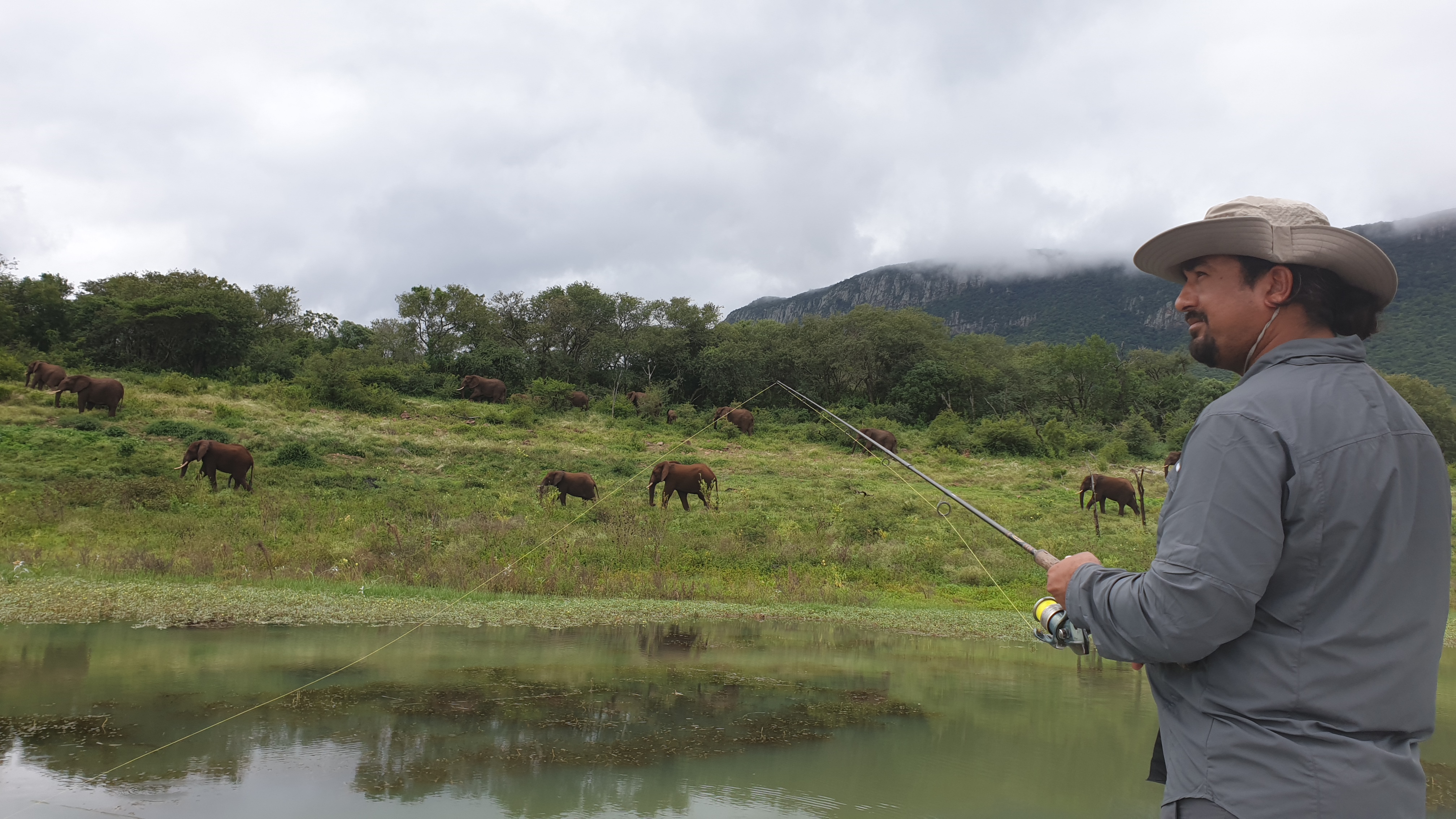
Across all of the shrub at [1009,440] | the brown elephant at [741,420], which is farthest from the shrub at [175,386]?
the shrub at [1009,440]

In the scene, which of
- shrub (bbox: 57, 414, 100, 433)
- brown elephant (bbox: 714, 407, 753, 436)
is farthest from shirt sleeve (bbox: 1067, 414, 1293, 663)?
brown elephant (bbox: 714, 407, 753, 436)

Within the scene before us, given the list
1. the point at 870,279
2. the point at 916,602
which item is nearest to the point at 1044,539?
the point at 916,602

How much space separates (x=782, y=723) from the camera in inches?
242

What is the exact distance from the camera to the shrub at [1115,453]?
3219 cm

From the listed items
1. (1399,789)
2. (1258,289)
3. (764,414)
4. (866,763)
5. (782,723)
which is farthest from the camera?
(764,414)

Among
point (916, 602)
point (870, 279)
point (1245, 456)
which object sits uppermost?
point (870, 279)

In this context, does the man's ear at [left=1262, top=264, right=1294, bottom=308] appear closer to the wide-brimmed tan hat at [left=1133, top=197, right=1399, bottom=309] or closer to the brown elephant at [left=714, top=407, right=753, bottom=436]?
the wide-brimmed tan hat at [left=1133, top=197, right=1399, bottom=309]

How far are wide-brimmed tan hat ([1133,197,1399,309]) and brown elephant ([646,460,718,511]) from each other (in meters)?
18.0

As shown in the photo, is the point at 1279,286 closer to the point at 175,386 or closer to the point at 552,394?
the point at 175,386

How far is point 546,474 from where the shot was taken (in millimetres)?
20984

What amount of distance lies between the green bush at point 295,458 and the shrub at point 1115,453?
999 inches

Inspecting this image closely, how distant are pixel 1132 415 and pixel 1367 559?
1960 inches

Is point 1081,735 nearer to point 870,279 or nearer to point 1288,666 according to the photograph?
point 1288,666

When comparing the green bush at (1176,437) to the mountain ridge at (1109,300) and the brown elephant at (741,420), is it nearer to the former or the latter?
the mountain ridge at (1109,300)
